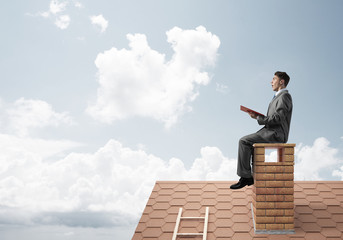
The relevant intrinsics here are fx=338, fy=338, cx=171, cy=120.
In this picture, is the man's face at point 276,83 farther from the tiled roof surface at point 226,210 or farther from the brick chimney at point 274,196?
the tiled roof surface at point 226,210

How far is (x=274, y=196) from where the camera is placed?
576cm

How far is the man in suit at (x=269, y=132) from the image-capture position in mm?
5875

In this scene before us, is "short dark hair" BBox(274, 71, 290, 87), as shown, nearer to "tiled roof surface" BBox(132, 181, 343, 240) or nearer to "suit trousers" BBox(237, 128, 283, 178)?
"suit trousers" BBox(237, 128, 283, 178)

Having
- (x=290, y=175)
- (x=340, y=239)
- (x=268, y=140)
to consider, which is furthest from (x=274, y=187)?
(x=340, y=239)

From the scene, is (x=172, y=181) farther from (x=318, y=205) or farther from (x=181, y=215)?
(x=318, y=205)

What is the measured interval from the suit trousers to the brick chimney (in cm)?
21

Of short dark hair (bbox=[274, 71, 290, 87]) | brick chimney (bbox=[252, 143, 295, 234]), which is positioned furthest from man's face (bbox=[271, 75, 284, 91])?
brick chimney (bbox=[252, 143, 295, 234])

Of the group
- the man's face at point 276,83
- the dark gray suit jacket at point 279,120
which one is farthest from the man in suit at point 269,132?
the man's face at point 276,83

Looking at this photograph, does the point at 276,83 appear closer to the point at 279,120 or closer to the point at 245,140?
the point at 279,120

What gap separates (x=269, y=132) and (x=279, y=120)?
272 millimetres

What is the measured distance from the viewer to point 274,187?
575cm

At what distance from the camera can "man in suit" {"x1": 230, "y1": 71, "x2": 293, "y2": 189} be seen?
5.88m

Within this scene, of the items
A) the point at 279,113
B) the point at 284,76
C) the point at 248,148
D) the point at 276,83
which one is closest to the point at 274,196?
the point at 248,148

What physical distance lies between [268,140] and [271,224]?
143 centimetres
